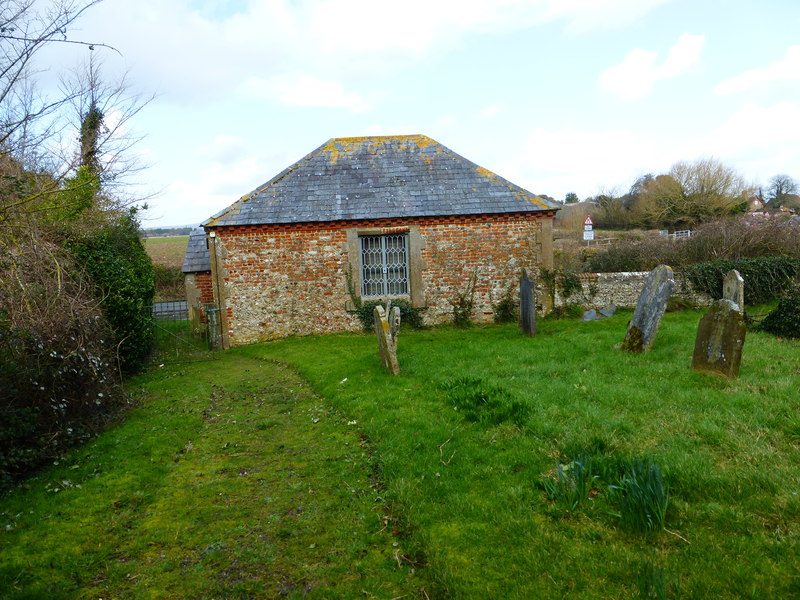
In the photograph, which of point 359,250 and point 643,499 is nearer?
point 643,499

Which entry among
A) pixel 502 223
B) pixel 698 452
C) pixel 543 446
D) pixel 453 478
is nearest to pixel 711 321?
pixel 698 452

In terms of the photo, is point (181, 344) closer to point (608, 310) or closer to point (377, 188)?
point (377, 188)

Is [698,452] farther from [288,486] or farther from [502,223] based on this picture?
[502,223]

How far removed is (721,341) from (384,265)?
9.61 metres

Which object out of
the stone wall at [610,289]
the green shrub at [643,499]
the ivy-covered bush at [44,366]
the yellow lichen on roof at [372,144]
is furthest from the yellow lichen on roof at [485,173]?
the green shrub at [643,499]

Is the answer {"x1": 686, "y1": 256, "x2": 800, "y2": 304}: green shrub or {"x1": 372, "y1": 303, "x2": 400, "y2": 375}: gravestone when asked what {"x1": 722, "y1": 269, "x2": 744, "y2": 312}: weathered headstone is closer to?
{"x1": 686, "y1": 256, "x2": 800, "y2": 304}: green shrub

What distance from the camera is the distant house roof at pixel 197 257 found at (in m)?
16.7

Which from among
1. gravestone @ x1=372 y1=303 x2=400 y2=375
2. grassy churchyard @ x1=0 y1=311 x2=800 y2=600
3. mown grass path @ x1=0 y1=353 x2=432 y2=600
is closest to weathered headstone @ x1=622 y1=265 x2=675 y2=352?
grassy churchyard @ x1=0 y1=311 x2=800 y2=600

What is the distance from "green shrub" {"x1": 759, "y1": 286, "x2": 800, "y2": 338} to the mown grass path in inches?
324

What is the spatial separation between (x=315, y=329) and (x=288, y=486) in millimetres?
9602

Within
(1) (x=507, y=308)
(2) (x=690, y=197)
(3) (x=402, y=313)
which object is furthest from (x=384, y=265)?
(2) (x=690, y=197)

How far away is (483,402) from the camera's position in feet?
21.9

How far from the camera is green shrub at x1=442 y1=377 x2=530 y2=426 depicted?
6.13m

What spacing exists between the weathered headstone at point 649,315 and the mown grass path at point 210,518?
5329 millimetres
